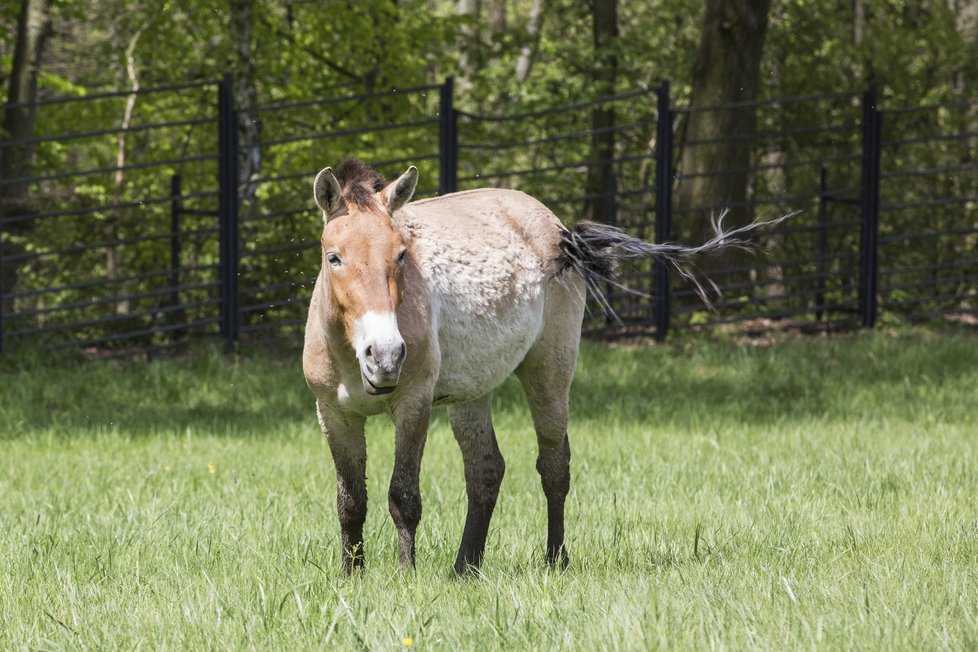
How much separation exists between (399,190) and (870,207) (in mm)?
11446

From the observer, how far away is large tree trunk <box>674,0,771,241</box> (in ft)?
51.5

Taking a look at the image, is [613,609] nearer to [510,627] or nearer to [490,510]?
[510,627]

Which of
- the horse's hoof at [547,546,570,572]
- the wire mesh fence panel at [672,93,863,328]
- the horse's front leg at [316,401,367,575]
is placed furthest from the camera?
the wire mesh fence panel at [672,93,863,328]

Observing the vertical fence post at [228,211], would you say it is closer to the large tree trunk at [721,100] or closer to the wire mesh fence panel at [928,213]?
the large tree trunk at [721,100]

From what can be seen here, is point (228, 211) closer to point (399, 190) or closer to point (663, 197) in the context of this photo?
point (663, 197)

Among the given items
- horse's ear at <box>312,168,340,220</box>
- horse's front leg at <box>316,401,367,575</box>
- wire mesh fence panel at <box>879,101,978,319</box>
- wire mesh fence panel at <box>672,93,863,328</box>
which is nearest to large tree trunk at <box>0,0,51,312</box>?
wire mesh fence panel at <box>672,93,863,328</box>

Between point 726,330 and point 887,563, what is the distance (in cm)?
1019

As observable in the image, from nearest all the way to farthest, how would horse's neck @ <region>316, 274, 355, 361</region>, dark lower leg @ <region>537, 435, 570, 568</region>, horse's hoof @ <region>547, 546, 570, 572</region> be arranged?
horse's neck @ <region>316, 274, 355, 361</region> → horse's hoof @ <region>547, 546, 570, 572</region> → dark lower leg @ <region>537, 435, 570, 568</region>

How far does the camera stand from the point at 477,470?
5.80 m

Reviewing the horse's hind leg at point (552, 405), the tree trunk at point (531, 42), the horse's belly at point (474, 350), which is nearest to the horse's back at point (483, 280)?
the horse's belly at point (474, 350)

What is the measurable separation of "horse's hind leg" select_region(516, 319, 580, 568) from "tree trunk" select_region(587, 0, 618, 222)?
516 inches

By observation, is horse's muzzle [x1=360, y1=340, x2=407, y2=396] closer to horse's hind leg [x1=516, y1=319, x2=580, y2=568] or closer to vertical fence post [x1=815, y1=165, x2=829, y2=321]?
horse's hind leg [x1=516, y1=319, x2=580, y2=568]

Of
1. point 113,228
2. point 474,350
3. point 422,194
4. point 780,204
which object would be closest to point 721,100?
point 780,204

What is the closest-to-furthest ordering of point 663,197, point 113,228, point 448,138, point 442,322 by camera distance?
point 442,322 → point 448,138 → point 663,197 → point 113,228
